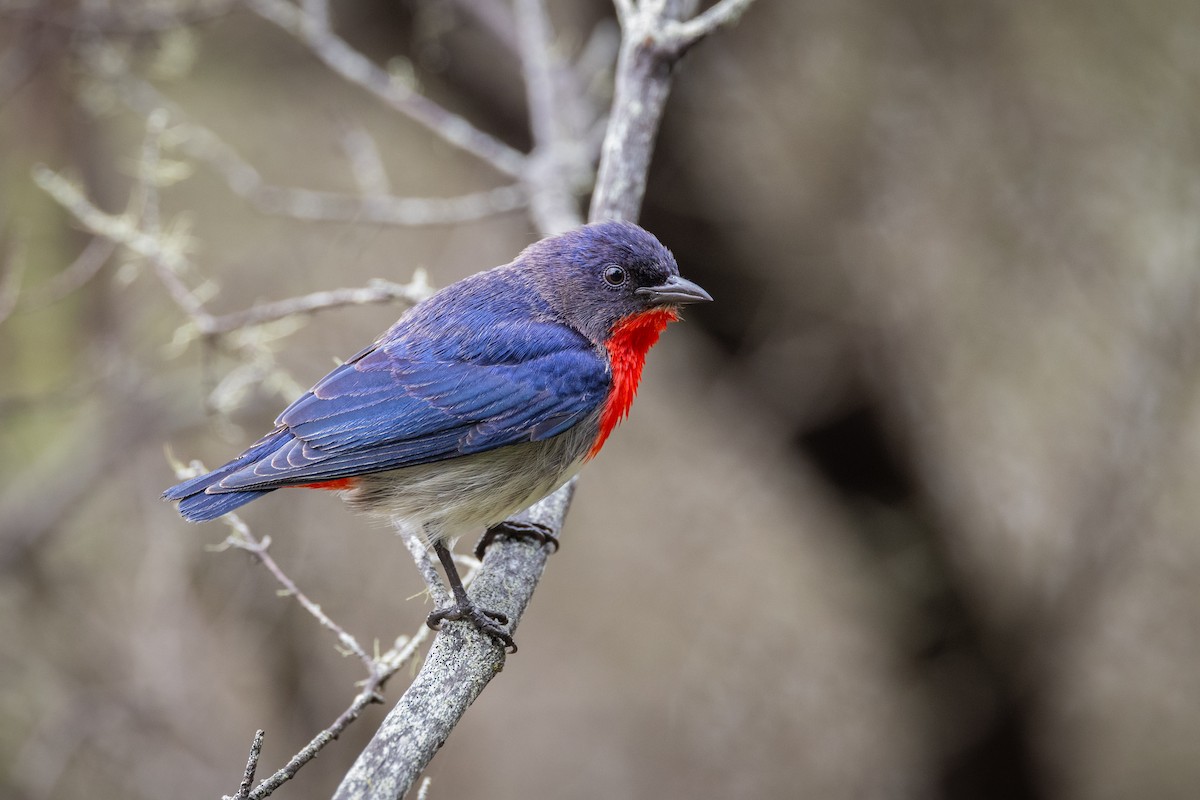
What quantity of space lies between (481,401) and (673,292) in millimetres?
736

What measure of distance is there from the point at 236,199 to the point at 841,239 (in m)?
4.46

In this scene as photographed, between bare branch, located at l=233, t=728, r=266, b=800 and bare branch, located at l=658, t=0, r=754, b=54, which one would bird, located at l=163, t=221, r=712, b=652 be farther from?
bare branch, located at l=233, t=728, r=266, b=800

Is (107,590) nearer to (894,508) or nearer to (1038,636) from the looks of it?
(894,508)

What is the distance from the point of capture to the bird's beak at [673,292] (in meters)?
3.55

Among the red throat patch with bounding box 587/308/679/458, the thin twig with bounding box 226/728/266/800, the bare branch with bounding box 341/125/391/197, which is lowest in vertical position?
the thin twig with bounding box 226/728/266/800

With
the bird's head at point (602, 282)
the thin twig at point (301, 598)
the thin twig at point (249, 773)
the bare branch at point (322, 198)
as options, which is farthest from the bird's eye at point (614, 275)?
the thin twig at point (249, 773)

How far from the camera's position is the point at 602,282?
11.8 ft

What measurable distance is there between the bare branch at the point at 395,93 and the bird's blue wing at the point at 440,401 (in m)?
1.00

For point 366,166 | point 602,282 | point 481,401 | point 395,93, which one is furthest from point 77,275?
point 602,282

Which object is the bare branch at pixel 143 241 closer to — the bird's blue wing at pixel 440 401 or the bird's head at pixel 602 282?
the bird's blue wing at pixel 440 401

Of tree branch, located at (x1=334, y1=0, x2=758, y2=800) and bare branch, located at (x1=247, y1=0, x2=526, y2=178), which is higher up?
bare branch, located at (x1=247, y1=0, x2=526, y2=178)

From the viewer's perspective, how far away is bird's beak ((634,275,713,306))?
3.55 metres

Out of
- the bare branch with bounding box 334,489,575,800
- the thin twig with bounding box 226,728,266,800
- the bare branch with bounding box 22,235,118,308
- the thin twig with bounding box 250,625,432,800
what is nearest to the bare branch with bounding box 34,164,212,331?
the bare branch with bounding box 22,235,118,308

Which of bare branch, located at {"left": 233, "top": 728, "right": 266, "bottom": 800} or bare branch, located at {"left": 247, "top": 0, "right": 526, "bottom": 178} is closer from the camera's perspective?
bare branch, located at {"left": 233, "top": 728, "right": 266, "bottom": 800}
